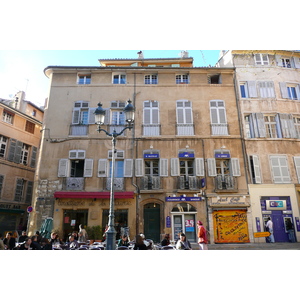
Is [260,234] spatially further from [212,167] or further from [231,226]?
[212,167]

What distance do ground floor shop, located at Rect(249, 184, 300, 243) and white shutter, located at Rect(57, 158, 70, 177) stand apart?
6944mm

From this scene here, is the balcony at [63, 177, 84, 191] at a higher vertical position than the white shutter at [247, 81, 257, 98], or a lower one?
lower

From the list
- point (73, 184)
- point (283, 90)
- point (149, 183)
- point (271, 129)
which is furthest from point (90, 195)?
point (283, 90)

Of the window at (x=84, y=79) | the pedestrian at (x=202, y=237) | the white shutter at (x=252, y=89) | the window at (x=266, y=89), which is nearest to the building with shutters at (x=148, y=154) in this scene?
the window at (x=84, y=79)

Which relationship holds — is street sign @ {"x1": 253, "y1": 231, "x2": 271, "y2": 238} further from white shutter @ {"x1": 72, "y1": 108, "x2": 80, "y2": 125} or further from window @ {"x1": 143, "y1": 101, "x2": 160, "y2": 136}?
white shutter @ {"x1": 72, "y1": 108, "x2": 80, "y2": 125}

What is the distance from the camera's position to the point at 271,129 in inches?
395

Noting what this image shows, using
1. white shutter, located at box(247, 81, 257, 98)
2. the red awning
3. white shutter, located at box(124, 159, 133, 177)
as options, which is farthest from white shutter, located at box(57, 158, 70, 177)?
white shutter, located at box(247, 81, 257, 98)

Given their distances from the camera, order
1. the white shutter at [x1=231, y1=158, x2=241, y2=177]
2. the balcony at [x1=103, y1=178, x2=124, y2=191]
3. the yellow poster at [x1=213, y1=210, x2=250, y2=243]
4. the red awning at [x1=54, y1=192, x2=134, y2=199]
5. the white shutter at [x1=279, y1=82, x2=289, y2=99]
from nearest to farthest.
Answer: the yellow poster at [x1=213, y1=210, x2=250, y2=243], the red awning at [x1=54, y1=192, x2=134, y2=199], the balcony at [x1=103, y1=178, x2=124, y2=191], the white shutter at [x1=231, y1=158, x2=241, y2=177], the white shutter at [x1=279, y1=82, x2=289, y2=99]

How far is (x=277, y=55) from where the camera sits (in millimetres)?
10727

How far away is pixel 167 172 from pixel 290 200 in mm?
4533

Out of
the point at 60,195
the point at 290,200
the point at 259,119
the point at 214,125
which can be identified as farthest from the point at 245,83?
the point at 60,195

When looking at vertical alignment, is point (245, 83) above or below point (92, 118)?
above

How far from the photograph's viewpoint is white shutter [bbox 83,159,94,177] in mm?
9156
